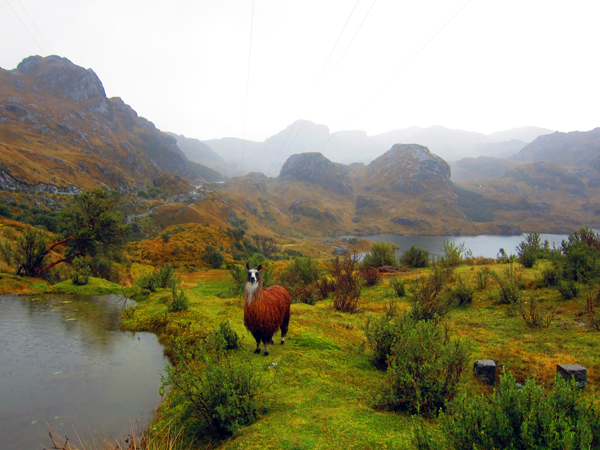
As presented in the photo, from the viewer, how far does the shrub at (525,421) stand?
247 cm

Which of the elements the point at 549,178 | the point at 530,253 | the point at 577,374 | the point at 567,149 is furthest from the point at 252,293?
the point at 567,149

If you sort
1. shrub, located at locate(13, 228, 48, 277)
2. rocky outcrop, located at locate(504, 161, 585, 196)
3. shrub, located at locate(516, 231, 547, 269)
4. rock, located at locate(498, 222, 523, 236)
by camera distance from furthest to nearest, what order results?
rocky outcrop, located at locate(504, 161, 585, 196)
rock, located at locate(498, 222, 523, 236)
shrub, located at locate(516, 231, 547, 269)
shrub, located at locate(13, 228, 48, 277)

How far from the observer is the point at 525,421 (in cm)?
243

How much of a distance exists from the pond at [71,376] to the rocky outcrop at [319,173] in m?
137

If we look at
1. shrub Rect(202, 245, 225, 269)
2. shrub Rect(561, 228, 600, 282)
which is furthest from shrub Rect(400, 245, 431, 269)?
shrub Rect(202, 245, 225, 269)

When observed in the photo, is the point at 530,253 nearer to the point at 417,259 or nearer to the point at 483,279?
the point at 483,279

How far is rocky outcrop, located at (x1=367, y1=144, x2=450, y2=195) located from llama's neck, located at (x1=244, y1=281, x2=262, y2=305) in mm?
130892

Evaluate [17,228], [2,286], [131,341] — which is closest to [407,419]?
[131,341]

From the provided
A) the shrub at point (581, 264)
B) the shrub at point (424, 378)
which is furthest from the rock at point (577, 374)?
the shrub at point (581, 264)

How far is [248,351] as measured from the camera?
6543 millimetres

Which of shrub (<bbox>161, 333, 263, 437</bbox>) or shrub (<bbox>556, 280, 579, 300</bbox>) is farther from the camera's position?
shrub (<bbox>556, 280, 579, 300</bbox>)

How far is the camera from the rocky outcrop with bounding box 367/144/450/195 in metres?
127

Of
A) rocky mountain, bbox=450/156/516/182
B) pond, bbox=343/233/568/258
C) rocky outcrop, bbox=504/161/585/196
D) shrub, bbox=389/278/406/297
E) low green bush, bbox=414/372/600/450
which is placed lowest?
pond, bbox=343/233/568/258

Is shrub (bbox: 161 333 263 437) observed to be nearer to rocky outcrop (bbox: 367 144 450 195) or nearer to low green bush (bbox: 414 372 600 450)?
low green bush (bbox: 414 372 600 450)
